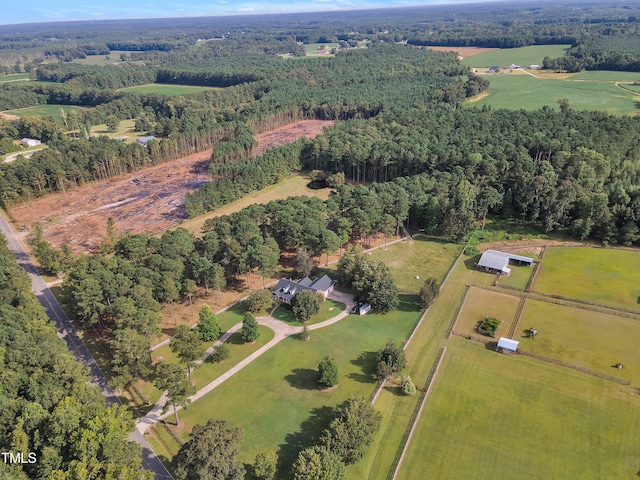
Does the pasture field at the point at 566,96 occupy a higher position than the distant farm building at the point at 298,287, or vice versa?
the pasture field at the point at 566,96

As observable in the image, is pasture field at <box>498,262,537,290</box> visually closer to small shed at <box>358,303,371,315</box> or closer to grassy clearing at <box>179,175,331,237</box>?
small shed at <box>358,303,371,315</box>

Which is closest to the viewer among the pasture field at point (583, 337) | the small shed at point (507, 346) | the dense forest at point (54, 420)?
the dense forest at point (54, 420)

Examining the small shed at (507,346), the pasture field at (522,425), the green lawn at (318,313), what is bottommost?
the green lawn at (318,313)

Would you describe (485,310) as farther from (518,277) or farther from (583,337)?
(583,337)

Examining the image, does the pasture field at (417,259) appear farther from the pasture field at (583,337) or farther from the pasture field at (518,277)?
the pasture field at (583,337)

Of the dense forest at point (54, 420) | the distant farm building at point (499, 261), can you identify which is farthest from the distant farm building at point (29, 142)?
the distant farm building at point (499, 261)

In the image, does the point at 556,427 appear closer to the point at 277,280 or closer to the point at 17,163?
the point at 277,280

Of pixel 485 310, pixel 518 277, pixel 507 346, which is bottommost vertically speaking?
pixel 485 310

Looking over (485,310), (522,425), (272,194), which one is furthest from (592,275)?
(272,194)

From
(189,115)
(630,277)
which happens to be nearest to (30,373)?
(630,277)
